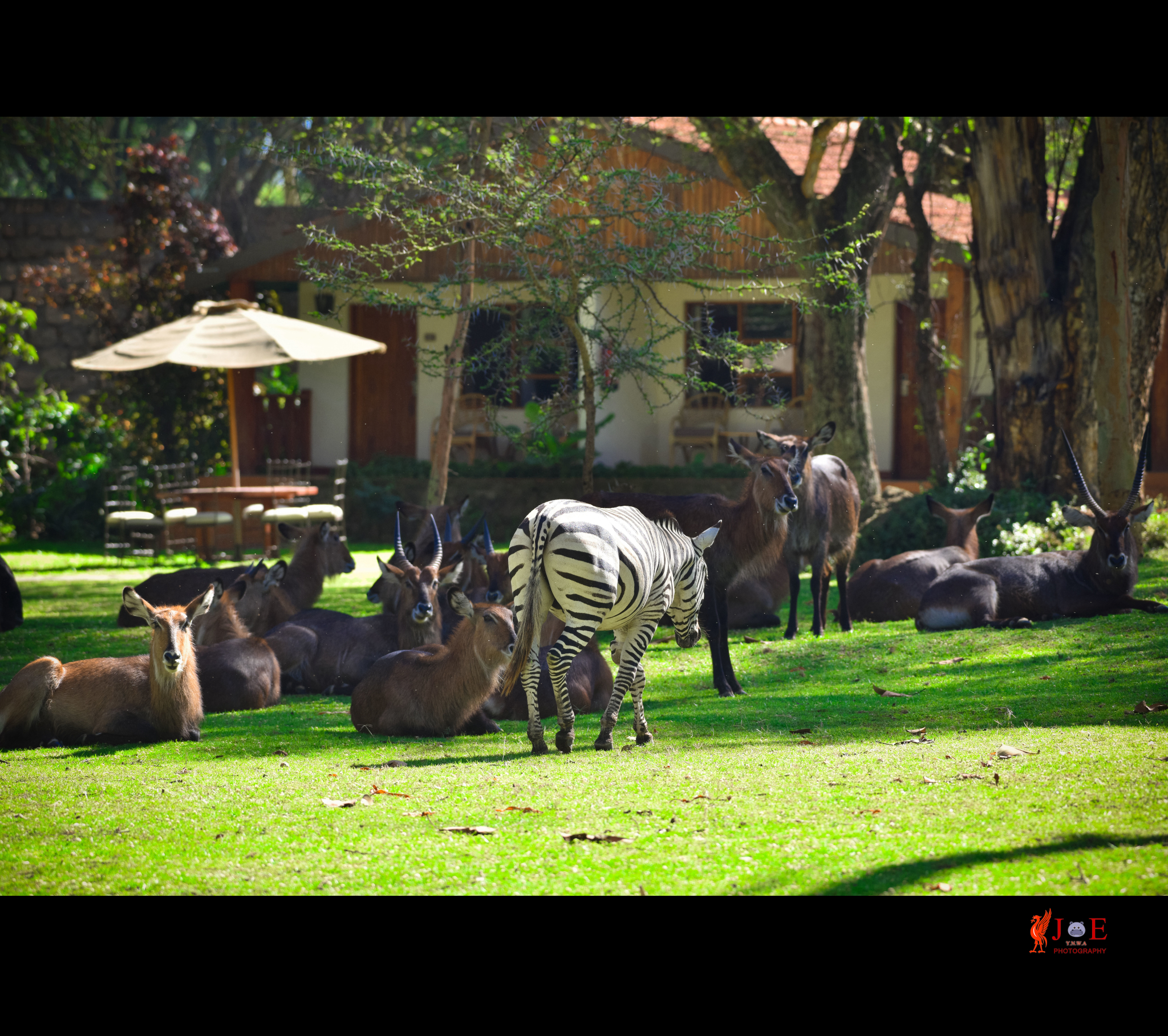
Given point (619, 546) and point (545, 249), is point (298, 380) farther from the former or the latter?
point (619, 546)

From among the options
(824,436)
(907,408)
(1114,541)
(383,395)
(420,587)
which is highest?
(383,395)

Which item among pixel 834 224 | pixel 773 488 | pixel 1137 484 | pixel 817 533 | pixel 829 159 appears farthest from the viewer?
pixel 829 159

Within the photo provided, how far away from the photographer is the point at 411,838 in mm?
4613

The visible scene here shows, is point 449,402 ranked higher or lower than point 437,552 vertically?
higher

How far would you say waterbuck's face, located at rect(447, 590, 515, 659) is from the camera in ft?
22.2

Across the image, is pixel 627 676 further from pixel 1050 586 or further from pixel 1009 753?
pixel 1050 586

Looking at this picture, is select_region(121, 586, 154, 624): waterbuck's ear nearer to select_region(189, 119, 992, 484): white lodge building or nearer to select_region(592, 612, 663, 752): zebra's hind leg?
select_region(592, 612, 663, 752): zebra's hind leg

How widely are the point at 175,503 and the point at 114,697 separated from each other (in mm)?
11472

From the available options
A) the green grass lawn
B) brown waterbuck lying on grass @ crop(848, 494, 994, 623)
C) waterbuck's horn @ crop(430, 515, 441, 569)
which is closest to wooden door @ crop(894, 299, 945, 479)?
brown waterbuck lying on grass @ crop(848, 494, 994, 623)

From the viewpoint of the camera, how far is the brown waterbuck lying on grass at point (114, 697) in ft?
21.9

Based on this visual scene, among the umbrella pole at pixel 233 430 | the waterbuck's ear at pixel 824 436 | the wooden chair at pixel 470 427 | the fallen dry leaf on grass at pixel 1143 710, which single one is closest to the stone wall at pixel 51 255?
the umbrella pole at pixel 233 430

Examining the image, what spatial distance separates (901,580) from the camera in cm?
1088

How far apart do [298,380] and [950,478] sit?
38.9 feet

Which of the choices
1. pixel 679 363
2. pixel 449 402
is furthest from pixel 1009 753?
pixel 679 363
